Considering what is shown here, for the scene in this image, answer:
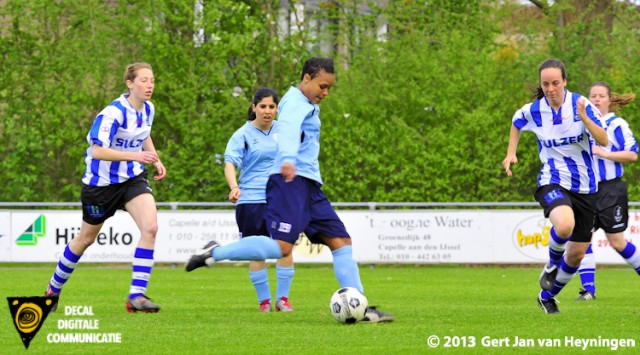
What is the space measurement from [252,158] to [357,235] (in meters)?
11.2

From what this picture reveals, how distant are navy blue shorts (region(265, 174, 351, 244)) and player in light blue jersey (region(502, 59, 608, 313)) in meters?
1.85

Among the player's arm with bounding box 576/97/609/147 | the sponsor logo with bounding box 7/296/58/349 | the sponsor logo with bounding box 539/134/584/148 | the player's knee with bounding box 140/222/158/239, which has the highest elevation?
the player's arm with bounding box 576/97/609/147

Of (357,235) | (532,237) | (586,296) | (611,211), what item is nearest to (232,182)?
(611,211)

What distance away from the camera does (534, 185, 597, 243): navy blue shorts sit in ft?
32.8

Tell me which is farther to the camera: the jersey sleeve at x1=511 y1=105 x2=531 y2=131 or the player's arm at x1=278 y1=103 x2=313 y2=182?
the jersey sleeve at x1=511 y1=105 x2=531 y2=131

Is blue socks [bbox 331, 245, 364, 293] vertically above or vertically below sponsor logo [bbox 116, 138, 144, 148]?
below

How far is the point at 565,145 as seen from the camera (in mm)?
10102

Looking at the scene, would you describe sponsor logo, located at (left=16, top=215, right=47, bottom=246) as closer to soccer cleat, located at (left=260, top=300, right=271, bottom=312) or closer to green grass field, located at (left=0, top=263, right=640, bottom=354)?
green grass field, located at (left=0, top=263, right=640, bottom=354)

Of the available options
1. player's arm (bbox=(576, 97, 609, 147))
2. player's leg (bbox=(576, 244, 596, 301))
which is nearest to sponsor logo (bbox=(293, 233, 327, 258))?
player's leg (bbox=(576, 244, 596, 301))

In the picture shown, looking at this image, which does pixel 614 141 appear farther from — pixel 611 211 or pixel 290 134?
pixel 290 134

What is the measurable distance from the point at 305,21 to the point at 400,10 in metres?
3.06

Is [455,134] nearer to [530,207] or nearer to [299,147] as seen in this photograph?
[530,207]

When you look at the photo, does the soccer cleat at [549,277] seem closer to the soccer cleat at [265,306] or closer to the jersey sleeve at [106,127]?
the soccer cleat at [265,306]

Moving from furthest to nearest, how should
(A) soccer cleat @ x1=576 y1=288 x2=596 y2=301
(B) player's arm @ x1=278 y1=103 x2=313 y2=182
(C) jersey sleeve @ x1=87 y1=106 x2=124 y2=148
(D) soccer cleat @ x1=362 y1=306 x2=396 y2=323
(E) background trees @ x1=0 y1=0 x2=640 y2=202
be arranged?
1. (E) background trees @ x1=0 y1=0 x2=640 y2=202
2. (A) soccer cleat @ x1=576 y1=288 x2=596 y2=301
3. (C) jersey sleeve @ x1=87 y1=106 x2=124 y2=148
4. (D) soccer cleat @ x1=362 y1=306 x2=396 y2=323
5. (B) player's arm @ x1=278 y1=103 x2=313 y2=182
